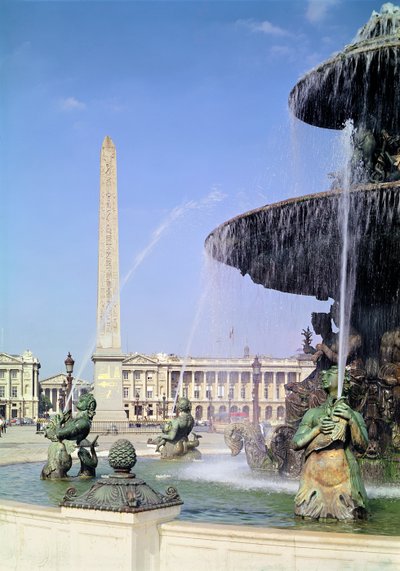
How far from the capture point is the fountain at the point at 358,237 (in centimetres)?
1078

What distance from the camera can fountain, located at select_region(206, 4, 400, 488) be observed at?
424 inches

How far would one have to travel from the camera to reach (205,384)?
145 m

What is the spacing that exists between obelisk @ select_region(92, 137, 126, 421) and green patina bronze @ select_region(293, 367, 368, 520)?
134ft

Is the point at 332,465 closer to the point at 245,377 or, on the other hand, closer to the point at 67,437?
the point at 67,437

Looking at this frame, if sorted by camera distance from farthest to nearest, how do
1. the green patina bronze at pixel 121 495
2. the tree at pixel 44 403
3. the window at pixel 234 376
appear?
the tree at pixel 44 403 → the window at pixel 234 376 → the green patina bronze at pixel 121 495

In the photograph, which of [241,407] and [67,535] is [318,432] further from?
[241,407]

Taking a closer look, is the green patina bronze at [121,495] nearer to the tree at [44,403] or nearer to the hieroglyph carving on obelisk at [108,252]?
the hieroglyph carving on obelisk at [108,252]

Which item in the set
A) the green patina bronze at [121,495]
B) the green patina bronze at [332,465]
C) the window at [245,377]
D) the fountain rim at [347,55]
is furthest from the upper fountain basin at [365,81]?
the window at [245,377]

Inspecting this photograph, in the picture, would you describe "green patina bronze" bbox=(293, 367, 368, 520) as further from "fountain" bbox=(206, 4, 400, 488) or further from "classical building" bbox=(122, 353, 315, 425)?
"classical building" bbox=(122, 353, 315, 425)

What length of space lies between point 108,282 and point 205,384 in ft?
323

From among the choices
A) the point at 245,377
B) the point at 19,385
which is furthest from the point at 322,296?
the point at 19,385

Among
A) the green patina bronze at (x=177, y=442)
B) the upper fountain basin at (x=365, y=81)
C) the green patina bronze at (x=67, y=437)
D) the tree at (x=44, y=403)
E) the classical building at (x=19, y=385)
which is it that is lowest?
Result: the tree at (x=44, y=403)

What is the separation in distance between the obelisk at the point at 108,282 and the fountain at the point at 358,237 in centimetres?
3534

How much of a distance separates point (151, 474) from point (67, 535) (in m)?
7.05
